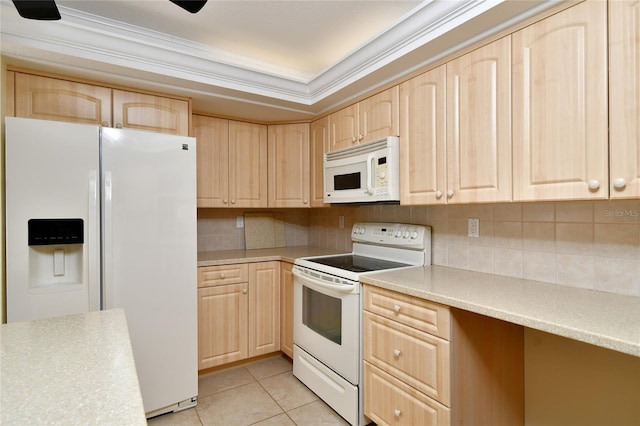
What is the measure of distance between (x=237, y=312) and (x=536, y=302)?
2028 mm

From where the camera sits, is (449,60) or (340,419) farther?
(340,419)

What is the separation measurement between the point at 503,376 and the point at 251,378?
5.71 ft

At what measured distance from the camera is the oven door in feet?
6.31

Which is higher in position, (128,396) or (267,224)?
(267,224)

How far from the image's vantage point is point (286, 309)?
2.73m

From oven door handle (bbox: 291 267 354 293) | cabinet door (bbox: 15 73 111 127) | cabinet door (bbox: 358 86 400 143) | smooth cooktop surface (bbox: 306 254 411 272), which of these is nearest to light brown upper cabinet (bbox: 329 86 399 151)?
cabinet door (bbox: 358 86 400 143)

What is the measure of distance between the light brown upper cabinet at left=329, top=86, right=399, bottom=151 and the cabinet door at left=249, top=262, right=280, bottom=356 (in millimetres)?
1149

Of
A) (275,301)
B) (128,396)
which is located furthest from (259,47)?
(128,396)

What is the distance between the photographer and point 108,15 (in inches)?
72.1

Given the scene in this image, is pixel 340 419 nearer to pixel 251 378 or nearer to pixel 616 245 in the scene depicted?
pixel 251 378

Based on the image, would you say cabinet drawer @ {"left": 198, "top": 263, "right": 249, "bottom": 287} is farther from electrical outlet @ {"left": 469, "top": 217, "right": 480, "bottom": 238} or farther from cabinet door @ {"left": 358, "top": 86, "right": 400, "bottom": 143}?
electrical outlet @ {"left": 469, "top": 217, "right": 480, "bottom": 238}

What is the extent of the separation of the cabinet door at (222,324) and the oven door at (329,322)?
17.4 inches

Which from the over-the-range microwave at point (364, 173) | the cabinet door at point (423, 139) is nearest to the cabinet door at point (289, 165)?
the over-the-range microwave at point (364, 173)

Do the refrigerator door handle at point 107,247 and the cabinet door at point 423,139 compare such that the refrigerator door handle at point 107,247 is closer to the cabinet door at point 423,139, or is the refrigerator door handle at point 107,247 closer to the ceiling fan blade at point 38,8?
the ceiling fan blade at point 38,8
